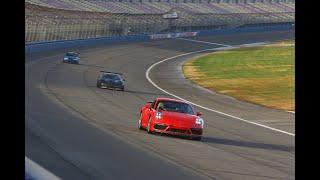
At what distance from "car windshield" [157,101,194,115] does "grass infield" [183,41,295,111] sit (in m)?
13.0

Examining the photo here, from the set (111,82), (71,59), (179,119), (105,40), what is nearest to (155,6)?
(105,40)

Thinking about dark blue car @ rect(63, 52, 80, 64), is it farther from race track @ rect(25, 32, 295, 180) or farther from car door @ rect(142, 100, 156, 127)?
car door @ rect(142, 100, 156, 127)

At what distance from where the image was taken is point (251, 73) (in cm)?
6072

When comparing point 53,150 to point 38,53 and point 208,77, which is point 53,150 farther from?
point 38,53

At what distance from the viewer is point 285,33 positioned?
4513 inches

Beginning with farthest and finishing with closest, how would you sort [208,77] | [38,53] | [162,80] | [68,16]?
[68,16], [38,53], [208,77], [162,80]

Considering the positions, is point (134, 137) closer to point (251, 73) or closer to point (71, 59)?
point (251, 73)

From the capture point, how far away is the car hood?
20.6 metres

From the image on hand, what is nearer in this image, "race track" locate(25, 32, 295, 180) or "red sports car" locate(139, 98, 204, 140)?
"race track" locate(25, 32, 295, 180)

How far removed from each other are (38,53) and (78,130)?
53.8 metres

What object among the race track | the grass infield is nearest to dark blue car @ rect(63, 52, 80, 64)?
the race track
